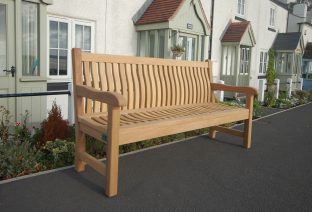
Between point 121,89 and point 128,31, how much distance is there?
4991 millimetres

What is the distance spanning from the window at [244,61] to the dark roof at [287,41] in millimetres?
4227

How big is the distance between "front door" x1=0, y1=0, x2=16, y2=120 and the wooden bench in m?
2.13

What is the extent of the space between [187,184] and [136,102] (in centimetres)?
127

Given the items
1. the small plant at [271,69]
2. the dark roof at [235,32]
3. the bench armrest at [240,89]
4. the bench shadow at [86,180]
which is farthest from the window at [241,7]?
the bench shadow at [86,180]

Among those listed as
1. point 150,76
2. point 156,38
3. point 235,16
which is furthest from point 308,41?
point 150,76

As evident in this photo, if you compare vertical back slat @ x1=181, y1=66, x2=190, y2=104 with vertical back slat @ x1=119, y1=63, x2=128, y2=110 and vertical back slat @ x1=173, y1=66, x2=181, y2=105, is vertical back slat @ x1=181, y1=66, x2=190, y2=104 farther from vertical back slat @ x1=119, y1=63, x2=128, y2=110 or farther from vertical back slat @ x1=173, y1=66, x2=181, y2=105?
vertical back slat @ x1=119, y1=63, x2=128, y2=110

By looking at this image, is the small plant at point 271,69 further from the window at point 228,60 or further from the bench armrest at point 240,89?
the bench armrest at point 240,89

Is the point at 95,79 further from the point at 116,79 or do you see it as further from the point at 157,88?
the point at 157,88

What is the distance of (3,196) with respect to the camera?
2.71 metres

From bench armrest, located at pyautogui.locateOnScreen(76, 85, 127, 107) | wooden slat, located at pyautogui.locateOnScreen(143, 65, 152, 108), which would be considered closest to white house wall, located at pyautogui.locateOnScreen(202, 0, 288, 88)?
wooden slat, located at pyautogui.locateOnScreen(143, 65, 152, 108)

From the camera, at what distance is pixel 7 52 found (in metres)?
5.27

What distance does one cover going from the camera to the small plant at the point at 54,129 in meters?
4.02

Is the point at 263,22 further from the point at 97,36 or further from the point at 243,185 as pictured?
the point at 243,185

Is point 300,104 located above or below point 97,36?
below
